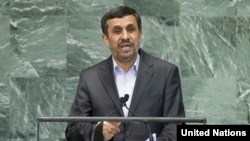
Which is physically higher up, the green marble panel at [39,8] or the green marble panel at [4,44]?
the green marble panel at [39,8]

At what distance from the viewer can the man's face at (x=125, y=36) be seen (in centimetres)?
388

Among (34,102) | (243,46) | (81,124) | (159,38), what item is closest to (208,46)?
(243,46)

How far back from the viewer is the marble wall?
5414 mm

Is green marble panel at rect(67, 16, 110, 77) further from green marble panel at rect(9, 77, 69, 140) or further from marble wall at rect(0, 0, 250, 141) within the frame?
green marble panel at rect(9, 77, 69, 140)

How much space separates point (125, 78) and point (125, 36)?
28cm

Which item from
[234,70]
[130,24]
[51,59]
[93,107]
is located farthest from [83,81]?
[234,70]

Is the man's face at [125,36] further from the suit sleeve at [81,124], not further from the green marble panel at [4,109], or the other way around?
the green marble panel at [4,109]

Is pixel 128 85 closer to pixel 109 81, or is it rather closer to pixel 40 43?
pixel 109 81

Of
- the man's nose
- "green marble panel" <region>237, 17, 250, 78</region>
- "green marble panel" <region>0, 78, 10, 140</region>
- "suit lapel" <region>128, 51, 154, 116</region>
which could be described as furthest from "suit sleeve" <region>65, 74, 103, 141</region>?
"green marble panel" <region>237, 17, 250, 78</region>

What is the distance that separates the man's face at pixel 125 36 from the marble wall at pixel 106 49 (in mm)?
1492

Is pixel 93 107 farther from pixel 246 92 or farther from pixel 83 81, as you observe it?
pixel 246 92

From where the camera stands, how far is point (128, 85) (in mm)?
3947

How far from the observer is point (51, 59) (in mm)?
5449

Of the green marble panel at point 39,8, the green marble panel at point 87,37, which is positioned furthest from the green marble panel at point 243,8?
the green marble panel at point 39,8
